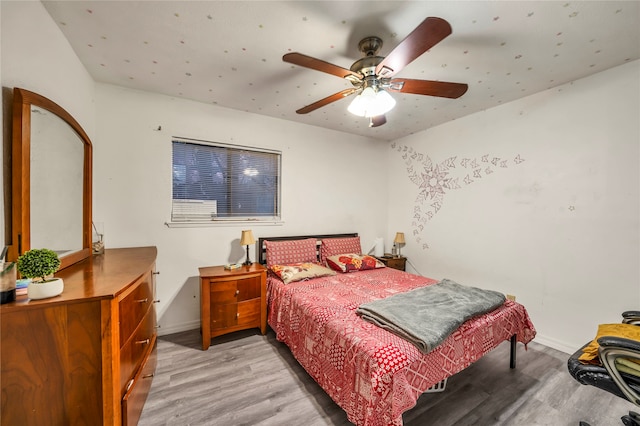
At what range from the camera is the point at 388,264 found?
3.79 m

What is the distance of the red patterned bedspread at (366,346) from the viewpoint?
1.31m

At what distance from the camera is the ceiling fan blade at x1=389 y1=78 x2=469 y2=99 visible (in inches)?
65.7

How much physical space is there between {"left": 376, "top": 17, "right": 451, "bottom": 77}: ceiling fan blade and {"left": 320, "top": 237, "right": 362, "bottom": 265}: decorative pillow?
7.47 ft

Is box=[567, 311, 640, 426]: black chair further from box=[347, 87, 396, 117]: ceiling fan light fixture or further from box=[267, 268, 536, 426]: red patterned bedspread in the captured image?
box=[347, 87, 396, 117]: ceiling fan light fixture

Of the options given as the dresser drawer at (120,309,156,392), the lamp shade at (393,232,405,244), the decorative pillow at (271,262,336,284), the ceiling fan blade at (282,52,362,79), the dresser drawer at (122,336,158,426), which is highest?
the ceiling fan blade at (282,52,362,79)

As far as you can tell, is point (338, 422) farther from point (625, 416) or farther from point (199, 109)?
point (199, 109)

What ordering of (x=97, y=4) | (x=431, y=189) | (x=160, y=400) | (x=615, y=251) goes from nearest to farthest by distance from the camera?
(x=97, y=4) → (x=160, y=400) → (x=615, y=251) → (x=431, y=189)

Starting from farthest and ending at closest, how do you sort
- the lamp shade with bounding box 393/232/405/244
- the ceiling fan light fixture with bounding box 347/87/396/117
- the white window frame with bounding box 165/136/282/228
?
the lamp shade with bounding box 393/232/405/244 < the white window frame with bounding box 165/136/282/228 < the ceiling fan light fixture with bounding box 347/87/396/117

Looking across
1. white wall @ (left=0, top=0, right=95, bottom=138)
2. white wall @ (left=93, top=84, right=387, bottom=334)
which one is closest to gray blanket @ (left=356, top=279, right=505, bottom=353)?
white wall @ (left=93, top=84, right=387, bottom=334)

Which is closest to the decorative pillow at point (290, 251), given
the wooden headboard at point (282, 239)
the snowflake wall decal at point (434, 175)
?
the wooden headboard at point (282, 239)

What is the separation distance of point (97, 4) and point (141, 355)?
2.16 metres

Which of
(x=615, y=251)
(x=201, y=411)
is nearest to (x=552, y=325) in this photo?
(x=615, y=251)

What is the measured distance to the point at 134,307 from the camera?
143 cm

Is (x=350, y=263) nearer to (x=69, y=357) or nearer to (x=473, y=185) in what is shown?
(x=473, y=185)
